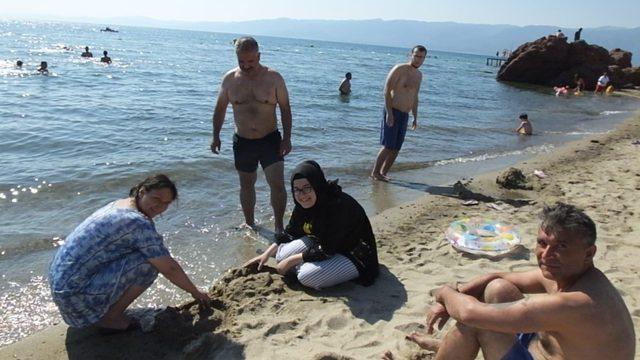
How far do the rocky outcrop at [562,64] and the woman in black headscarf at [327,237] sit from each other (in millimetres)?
33044

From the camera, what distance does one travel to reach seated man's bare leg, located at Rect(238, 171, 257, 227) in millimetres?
5582

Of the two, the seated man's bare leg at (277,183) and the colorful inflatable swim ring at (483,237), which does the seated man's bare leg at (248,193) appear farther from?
the colorful inflatable swim ring at (483,237)

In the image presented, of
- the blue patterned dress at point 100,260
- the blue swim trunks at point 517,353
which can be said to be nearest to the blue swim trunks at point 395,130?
the blue patterned dress at point 100,260

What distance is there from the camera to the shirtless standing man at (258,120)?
522cm

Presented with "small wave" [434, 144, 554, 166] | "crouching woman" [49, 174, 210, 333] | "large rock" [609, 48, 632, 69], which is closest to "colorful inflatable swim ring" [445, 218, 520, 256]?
"crouching woman" [49, 174, 210, 333]

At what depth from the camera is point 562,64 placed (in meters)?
Result: 34.5

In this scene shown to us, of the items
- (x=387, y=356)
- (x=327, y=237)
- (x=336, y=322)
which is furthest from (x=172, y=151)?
(x=387, y=356)

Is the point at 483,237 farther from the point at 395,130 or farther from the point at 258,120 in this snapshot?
the point at 395,130

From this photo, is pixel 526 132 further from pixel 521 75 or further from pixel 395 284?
pixel 521 75

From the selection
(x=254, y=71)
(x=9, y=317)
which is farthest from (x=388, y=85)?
(x=9, y=317)

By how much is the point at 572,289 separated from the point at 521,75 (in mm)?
36435

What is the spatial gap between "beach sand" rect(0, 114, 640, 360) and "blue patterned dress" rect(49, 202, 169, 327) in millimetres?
358

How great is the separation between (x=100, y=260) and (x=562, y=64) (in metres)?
36.8

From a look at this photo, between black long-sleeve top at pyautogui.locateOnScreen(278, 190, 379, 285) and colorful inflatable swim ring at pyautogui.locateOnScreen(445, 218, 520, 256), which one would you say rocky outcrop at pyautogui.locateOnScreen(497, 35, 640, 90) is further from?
black long-sleeve top at pyautogui.locateOnScreen(278, 190, 379, 285)
